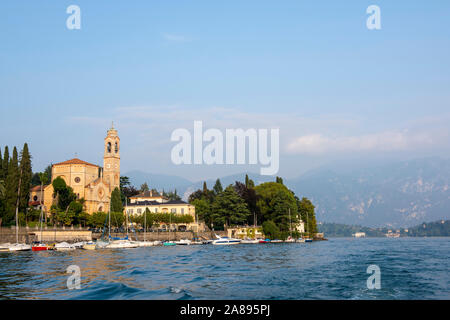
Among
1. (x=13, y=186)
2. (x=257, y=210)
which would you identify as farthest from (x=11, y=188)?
(x=257, y=210)

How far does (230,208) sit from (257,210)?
28.3 feet

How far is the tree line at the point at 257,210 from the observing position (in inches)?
3652

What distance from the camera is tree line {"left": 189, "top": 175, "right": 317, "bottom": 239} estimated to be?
92750 mm

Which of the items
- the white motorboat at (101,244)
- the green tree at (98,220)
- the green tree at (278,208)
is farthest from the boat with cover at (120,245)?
the green tree at (278,208)

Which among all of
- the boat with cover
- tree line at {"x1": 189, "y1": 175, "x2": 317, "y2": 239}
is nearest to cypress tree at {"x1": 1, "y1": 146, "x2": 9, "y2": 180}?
the boat with cover

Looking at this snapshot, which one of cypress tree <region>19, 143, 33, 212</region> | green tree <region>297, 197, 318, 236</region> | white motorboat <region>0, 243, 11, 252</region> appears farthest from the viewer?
green tree <region>297, 197, 318, 236</region>

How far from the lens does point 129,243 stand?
68562mm

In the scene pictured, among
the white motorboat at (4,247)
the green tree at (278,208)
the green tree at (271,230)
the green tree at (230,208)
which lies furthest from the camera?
the green tree at (230,208)

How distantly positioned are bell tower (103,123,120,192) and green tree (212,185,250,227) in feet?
84.2

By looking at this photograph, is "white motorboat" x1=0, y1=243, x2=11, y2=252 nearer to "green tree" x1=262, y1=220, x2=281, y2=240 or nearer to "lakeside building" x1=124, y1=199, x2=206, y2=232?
"lakeside building" x1=124, y1=199, x2=206, y2=232

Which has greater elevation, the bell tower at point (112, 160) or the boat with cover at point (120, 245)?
the bell tower at point (112, 160)

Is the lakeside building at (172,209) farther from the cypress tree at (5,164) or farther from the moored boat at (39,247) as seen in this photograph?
the moored boat at (39,247)

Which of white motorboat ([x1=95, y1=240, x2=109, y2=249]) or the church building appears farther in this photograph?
the church building

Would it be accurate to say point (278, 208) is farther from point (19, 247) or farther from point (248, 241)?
point (19, 247)
